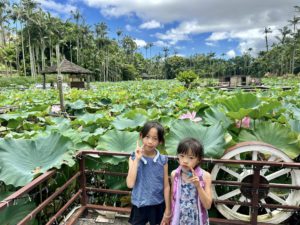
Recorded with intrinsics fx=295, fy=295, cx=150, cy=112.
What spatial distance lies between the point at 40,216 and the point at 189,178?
1347 millimetres

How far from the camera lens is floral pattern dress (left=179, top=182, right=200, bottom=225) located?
1.74 meters

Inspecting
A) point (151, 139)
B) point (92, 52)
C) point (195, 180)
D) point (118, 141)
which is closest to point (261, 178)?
point (195, 180)

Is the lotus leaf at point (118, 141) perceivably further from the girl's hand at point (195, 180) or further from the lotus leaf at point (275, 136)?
the girl's hand at point (195, 180)

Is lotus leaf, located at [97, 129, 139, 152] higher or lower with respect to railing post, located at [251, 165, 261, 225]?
higher

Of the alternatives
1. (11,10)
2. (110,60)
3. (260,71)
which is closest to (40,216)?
(11,10)

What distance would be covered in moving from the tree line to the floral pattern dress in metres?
28.8

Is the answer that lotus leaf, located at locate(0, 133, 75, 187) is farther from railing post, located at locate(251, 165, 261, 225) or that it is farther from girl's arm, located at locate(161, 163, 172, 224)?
railing post, located at locate(251, 165, 261, 225)

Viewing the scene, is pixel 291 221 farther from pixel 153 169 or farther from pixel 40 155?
pixel 40 155

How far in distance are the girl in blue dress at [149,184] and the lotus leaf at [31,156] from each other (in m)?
0.56

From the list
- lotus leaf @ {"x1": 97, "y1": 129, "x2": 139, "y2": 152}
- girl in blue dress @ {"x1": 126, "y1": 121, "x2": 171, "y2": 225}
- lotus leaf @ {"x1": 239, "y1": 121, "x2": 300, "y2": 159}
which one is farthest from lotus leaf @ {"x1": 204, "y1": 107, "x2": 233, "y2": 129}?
girl in blue dress @ {"x1": 126, "y1": 121, "x2": 171, "y2": 225}

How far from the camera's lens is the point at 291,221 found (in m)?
2.34

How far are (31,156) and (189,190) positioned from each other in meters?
1.29

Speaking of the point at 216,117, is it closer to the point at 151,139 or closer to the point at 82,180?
the point at 151,139

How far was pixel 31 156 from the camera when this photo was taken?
2.29 metres
